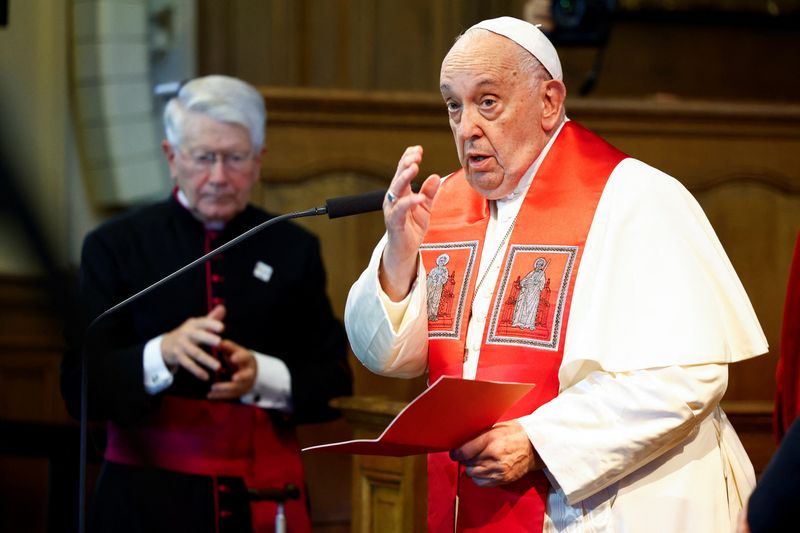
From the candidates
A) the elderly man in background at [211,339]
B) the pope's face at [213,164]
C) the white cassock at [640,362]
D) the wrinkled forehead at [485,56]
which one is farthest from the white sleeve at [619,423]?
the pope's face at [213,164]

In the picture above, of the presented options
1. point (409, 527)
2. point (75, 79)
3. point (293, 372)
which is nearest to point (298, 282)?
point (293, 372)

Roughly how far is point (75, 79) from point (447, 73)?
1.56 metres

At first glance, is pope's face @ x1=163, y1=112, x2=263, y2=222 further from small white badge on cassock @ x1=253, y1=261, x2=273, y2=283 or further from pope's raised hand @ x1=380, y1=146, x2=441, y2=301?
pope's raised hand @ x1=380, y1=146, x2=441, y2=301

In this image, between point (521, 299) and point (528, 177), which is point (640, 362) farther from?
point (528, 177)

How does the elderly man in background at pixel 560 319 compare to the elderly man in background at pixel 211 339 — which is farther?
the elderly man in background at pixel 211 339

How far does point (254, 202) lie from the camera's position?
16.6 feet

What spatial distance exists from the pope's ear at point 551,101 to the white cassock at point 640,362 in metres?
0.24

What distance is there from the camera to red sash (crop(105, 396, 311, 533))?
3.70 metres

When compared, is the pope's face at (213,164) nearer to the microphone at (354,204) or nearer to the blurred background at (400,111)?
the blurred background at (400,111)

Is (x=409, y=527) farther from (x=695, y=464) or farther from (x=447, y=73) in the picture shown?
(x=447, y=73)

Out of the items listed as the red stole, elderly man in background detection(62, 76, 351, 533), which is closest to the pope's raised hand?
the red stole

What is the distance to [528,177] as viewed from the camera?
2967mm

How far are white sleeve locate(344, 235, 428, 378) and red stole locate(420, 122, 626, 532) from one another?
0.11 meters

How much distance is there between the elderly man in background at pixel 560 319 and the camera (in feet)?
8.16
